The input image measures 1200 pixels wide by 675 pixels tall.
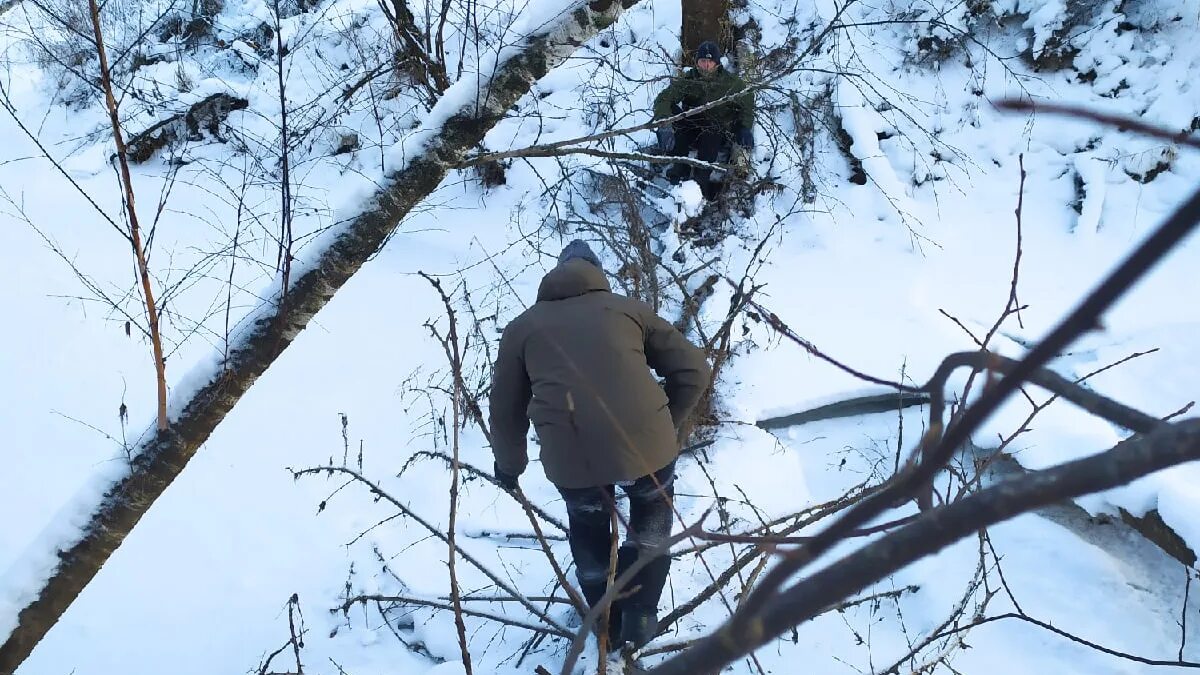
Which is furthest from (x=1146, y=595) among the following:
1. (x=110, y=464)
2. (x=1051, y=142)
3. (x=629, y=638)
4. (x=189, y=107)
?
(x=189, y=107)

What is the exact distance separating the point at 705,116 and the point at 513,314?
72.5 inches

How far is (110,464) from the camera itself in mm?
1589

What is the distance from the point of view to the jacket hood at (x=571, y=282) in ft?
7.02

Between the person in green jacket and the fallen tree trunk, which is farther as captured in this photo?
the person in green jacket

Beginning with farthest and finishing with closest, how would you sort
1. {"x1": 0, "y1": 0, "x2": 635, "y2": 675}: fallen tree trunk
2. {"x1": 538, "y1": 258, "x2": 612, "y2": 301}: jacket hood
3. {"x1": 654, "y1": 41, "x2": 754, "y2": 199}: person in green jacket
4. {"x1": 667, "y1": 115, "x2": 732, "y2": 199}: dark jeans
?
{"x1": 667, "y1": 115, "x2": 732, "y2": 199}: dark jeans, {"x1": 654, "y1": 41, "x2": 754, "y2": 199}: person in green jacket, {"x1": 538, "y1": 258, "x2": 612, "y2": 301}: jacket hood, {"x1": 0, "y1": 0, "x2": 635, "y2": 675}: fallen tree trunk

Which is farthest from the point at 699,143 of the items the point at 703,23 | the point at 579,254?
the point at 579,254

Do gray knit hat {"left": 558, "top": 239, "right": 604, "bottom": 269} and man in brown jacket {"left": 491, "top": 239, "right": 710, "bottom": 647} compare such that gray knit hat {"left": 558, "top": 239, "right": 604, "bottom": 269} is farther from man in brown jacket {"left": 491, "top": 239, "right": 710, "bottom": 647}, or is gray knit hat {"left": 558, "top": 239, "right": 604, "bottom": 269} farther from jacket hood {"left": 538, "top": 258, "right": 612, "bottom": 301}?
jacket hood {"left": 538, "top": 258, "right": 612, "bottom": 301}

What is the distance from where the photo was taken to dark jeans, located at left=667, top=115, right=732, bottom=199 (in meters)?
4.79

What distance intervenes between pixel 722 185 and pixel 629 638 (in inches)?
143

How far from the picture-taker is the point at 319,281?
1535mm

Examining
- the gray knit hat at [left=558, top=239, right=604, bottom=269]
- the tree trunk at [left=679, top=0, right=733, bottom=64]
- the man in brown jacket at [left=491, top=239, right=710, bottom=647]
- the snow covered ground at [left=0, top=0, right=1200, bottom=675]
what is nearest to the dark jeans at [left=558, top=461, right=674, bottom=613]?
the man in brown jacket at [left=491, top=239, right=710, bottom=647]

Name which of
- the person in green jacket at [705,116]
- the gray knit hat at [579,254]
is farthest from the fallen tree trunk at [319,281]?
the person in green jacket at [705,116]

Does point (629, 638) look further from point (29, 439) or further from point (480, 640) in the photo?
point (29, 439)

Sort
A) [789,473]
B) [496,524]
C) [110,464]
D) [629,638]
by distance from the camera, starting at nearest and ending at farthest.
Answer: [110,464], [629,638], [496,524], [789,473]
